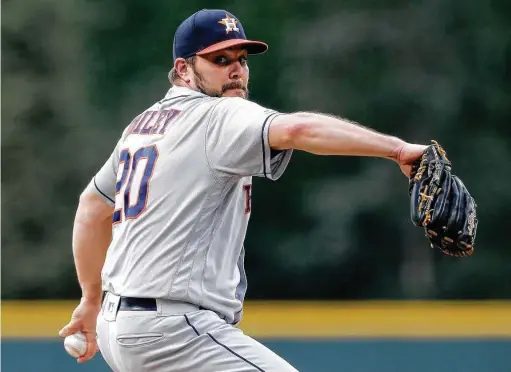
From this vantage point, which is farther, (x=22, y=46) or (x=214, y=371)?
(x=22, y=46)

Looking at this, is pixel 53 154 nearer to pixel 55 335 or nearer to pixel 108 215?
pixel 55 335

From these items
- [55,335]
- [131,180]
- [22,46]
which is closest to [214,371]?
[131,180]

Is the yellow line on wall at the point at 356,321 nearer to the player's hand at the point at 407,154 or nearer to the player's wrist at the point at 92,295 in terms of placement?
the player's wrist at the point at 92,295

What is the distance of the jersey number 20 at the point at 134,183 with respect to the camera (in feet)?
10.4

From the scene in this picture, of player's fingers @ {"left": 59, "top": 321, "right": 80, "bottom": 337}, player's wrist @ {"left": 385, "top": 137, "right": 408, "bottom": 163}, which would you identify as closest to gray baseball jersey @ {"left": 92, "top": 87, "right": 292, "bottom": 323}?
player's wrist @ {"left": 385, "top": 137, "right": 408, "bottom": 163}

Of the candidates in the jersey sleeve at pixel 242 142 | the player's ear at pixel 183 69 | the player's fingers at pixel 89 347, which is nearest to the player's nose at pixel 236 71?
the player's ear at pixel 183 69

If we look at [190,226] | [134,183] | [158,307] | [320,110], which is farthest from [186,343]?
[320,110]

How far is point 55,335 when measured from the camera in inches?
234

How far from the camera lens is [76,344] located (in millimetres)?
3602

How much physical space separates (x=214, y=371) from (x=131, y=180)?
60cm

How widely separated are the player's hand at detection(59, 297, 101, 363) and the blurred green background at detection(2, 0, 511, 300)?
403 centimetres

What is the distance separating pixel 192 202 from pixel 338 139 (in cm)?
50

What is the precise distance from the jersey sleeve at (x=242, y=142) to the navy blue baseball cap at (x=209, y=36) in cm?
29

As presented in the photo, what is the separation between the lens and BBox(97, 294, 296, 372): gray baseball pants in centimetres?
304
